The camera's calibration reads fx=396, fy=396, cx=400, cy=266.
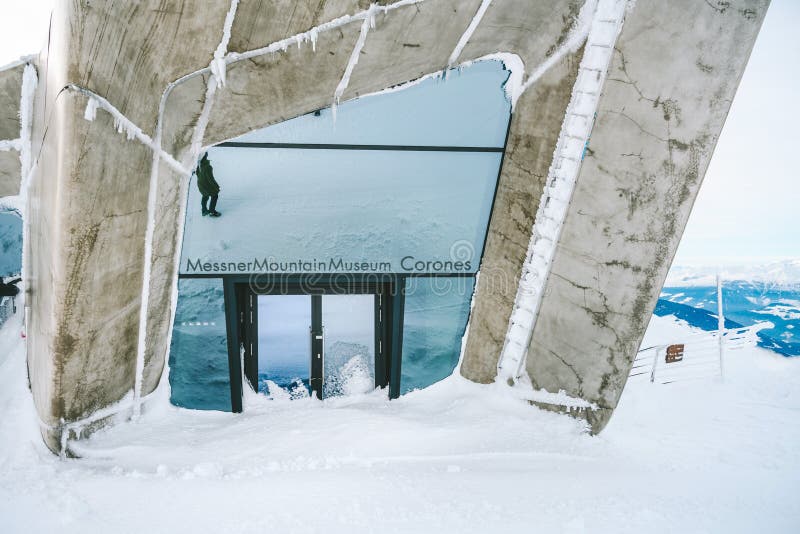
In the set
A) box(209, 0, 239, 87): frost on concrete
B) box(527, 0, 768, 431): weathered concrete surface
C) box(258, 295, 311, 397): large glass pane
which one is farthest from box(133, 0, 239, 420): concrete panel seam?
box(527, 0, 768, 431): weathered concrete surface

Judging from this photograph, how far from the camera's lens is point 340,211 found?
3068 millimetres

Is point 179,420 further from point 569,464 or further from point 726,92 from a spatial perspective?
point 726,92

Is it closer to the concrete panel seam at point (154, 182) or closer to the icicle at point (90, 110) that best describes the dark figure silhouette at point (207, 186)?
the concrete panel seam at point (154, 182)

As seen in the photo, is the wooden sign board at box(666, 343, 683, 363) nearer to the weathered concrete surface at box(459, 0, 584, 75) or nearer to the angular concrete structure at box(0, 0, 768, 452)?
the angular concrete structure at box(0, 0, 768, 452)

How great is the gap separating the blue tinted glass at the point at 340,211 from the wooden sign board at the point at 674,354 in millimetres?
3242

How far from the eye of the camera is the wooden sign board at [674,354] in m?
4.77

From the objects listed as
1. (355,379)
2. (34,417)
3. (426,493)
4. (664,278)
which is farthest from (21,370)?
(664,278)

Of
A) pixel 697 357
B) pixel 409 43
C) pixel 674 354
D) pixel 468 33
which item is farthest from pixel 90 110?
pixel 697 357

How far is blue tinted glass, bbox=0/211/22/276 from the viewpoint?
285cm

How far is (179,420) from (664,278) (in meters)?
3.50

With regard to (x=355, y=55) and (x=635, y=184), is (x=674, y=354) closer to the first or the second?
(x=635, y=184)

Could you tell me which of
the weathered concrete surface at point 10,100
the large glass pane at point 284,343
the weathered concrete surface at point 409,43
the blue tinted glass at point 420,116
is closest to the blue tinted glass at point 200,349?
the large glass pane at point 284,343

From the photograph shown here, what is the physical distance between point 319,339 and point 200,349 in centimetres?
100

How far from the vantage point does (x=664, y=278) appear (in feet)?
8.32
